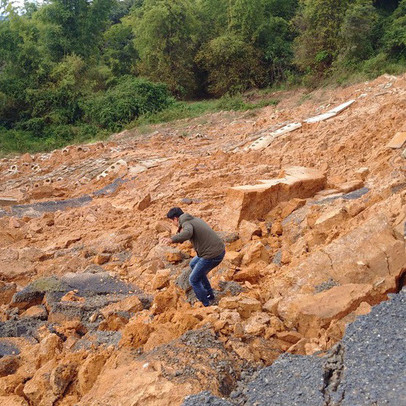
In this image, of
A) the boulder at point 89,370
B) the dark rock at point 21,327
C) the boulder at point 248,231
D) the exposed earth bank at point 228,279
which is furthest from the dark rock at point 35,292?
the boulder at point 248,231

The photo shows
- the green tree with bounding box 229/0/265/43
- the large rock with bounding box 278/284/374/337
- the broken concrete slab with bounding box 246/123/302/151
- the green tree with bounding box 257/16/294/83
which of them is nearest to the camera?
the large rock with bounding box 278/284/374/337

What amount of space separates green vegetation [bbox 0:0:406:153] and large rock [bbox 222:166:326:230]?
10.6 metres

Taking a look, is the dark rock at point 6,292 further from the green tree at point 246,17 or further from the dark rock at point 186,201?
the green tree at point 246,17

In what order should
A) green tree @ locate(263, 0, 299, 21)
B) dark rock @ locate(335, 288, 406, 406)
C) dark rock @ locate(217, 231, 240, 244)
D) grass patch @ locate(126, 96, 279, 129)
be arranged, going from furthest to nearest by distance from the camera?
green tree @ locate(263, 0, 299, 21) → grass patch @ locate(126, 96, 279, 129) → dark rock @ locate(217, 231, 240, 244) → dark rock @ locate(335, 288, 406, 406)

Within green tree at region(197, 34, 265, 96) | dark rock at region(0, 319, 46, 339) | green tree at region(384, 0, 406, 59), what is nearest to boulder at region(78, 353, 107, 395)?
dark rock at region(0, 319, 46, 339)

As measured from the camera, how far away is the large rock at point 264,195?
6562 mm

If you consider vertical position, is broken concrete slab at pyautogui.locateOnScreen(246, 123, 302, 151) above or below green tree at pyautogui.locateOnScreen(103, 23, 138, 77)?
→ below

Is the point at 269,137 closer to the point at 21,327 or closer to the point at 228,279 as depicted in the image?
the point at 228,279

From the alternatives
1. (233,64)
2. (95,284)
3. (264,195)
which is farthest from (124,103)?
(95,284)

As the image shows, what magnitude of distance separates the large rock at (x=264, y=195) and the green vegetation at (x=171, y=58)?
1064 cm

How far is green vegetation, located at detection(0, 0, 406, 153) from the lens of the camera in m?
18.1

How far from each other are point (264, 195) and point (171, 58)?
17402 millimetres

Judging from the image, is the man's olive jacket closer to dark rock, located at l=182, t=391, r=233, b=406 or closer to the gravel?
the gravel

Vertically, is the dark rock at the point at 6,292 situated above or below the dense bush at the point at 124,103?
below
